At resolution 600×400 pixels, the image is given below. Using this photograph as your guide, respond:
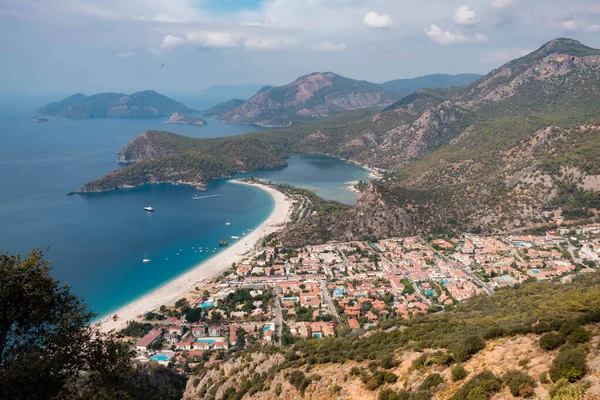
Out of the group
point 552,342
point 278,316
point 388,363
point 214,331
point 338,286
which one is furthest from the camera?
point 338,286

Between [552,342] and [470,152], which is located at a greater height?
[470,152]

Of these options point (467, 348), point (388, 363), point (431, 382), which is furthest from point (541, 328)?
point (388, 363)

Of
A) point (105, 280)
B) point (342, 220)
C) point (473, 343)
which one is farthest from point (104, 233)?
point (473, 343)

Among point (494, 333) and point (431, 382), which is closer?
point (431, 382)

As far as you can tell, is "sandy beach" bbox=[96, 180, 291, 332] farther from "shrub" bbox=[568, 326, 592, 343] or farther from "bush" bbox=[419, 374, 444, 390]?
"shrub" bbox=[568, 326, 592, 343]

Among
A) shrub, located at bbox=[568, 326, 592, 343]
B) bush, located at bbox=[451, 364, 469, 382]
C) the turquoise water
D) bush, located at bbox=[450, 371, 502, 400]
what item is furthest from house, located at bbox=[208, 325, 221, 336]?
the turquoise water

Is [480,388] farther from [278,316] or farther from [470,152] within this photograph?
[470,152]
